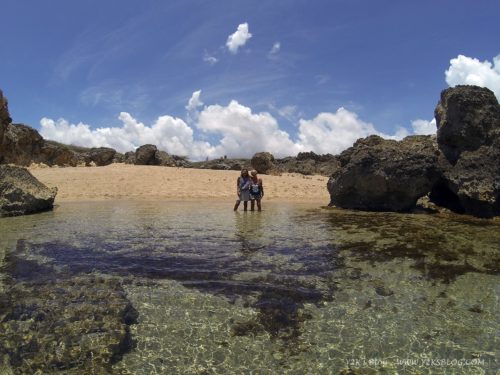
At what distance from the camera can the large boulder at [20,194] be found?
16875 millimetres

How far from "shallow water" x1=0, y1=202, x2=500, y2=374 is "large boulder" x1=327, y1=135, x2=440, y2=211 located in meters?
5.65

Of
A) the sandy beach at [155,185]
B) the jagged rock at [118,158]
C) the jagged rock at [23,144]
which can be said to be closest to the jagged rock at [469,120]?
the sandy beach at [155,185]

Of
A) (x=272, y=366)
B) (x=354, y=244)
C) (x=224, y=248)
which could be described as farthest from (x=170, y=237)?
(x=272, y=366)

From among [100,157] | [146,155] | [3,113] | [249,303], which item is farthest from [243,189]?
[100,157]

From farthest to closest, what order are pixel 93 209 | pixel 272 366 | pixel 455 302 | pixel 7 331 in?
pixel 93 209 < pixel 455 302 < pixel 7 331 < pixel 272 366

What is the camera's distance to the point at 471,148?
17.3 m

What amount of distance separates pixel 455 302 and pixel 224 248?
18.1 feet

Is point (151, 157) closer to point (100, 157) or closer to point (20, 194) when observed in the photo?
point (100, 157)

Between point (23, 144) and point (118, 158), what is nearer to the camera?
point (23, 144)

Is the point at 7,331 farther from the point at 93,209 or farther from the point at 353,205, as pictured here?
the point at 353,205

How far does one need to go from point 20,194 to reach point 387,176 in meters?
15.9

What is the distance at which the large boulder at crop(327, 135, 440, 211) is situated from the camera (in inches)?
693

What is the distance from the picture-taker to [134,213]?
17.3 m

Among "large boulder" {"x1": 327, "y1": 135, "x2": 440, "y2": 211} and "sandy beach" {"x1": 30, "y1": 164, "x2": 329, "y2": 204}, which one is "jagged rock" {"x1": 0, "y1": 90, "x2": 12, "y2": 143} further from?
"large boulder" {"x1": 327, "y1": 135, "x2": 440, "y2": 211}
